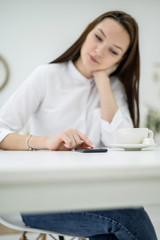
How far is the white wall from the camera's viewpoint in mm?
2854

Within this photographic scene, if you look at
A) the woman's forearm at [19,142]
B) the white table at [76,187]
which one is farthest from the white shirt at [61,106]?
the white table at [76,187]

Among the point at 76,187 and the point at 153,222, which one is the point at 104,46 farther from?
the point at 153,222

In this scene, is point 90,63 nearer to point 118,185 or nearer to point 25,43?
point 118,185

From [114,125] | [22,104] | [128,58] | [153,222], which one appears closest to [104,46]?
[128,58]

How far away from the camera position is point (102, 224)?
1.96 ft

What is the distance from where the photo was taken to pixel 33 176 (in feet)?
0.85

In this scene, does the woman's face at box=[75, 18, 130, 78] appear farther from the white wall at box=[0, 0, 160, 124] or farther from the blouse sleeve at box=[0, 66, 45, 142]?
the white wall at box=[0, 0, 160, 124]

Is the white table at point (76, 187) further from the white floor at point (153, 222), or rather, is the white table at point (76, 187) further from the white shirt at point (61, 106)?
the white floor at point (153, 222)

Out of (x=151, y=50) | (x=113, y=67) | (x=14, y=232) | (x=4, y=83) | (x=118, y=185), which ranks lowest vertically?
(x=14, y=232)

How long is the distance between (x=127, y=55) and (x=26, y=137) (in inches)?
35.2

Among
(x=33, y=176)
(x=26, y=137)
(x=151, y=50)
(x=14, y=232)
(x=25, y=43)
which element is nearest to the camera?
(x=33, y=176)

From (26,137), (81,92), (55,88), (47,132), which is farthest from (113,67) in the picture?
(26,137)

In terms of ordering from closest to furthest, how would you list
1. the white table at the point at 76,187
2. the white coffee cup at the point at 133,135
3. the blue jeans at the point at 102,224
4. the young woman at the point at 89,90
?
the white table at the point at 76,187, the blue jeans at the point at 102,224, the white coffee cup at the point at 133,135, the young woman at the point at 89,90

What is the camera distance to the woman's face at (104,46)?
50.4 inches
